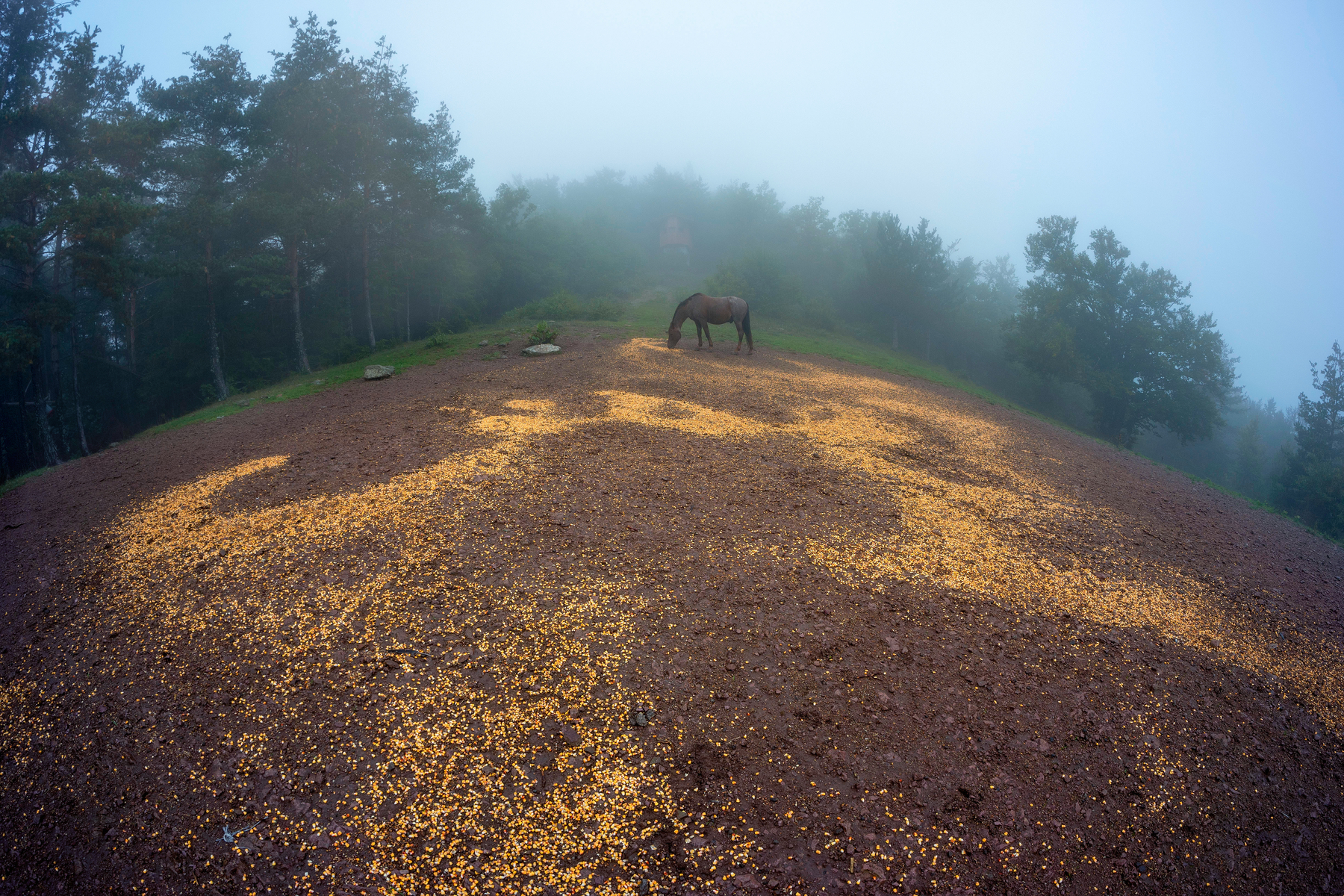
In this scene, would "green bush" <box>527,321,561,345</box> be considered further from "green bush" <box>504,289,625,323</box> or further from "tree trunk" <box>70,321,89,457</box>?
"tree trunk" <box>70,321,89,457</box>

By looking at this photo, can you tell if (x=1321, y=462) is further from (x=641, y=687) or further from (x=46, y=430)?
(x=46, y=430)

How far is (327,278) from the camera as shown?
2914cm

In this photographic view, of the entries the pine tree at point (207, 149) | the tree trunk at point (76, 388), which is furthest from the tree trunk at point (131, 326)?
the pine tree at point (207, 149)

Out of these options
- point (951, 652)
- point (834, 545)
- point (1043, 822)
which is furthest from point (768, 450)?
point (1043, 822)

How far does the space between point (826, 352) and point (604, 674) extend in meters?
19.6

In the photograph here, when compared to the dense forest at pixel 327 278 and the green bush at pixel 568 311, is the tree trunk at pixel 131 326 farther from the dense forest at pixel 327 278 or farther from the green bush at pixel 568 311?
the green bush at pixel 568 311

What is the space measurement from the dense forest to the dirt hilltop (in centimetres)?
1365

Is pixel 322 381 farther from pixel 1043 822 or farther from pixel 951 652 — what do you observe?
pixel 1043 822

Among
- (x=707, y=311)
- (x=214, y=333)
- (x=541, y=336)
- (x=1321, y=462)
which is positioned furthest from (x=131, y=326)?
(x=1321, y=462)

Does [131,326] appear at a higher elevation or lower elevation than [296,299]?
lower

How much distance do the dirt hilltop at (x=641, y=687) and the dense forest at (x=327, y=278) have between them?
44.8 ft

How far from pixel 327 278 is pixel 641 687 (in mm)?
33004

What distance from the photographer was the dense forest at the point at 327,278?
15641 millimetres

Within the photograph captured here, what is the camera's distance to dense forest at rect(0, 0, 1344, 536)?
51.3 ft
